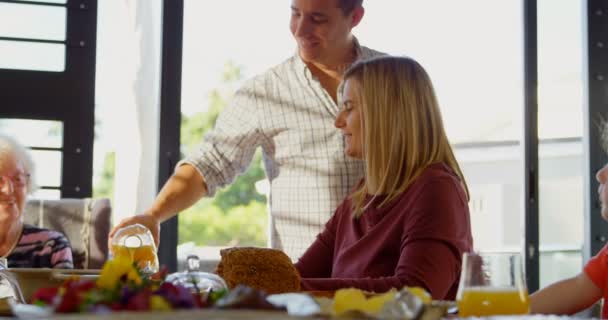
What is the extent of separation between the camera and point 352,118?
2346mm

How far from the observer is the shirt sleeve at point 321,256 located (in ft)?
8.04

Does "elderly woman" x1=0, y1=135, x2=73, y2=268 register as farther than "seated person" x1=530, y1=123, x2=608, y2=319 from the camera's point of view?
Yes

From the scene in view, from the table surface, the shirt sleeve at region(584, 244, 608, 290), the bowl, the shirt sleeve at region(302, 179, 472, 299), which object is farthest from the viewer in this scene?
the shirt sleeve at region(584, 244, 608, 290)

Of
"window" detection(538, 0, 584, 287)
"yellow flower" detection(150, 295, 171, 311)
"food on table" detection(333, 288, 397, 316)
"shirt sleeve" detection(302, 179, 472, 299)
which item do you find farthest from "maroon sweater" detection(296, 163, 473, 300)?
"window" detection(538, 0, 584, 287)

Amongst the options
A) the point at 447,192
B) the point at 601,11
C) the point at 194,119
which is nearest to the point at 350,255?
the point at 447,192

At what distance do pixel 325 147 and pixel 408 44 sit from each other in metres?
3.42

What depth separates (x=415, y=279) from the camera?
198cm

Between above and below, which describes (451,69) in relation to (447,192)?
above

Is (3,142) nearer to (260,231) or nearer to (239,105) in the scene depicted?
(239,105)

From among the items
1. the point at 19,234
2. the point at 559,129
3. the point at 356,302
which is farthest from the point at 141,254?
the point at 559,129

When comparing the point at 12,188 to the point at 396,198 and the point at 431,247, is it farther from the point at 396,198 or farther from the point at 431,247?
the point at 431,247

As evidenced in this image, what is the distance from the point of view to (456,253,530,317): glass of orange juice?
1240 mm

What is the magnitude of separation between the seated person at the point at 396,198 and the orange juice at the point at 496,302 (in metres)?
0.70

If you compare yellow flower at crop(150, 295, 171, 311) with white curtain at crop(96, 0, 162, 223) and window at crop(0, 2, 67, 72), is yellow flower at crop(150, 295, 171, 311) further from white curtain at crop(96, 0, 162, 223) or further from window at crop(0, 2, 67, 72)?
window at crop(0, 2, 67, 72)
